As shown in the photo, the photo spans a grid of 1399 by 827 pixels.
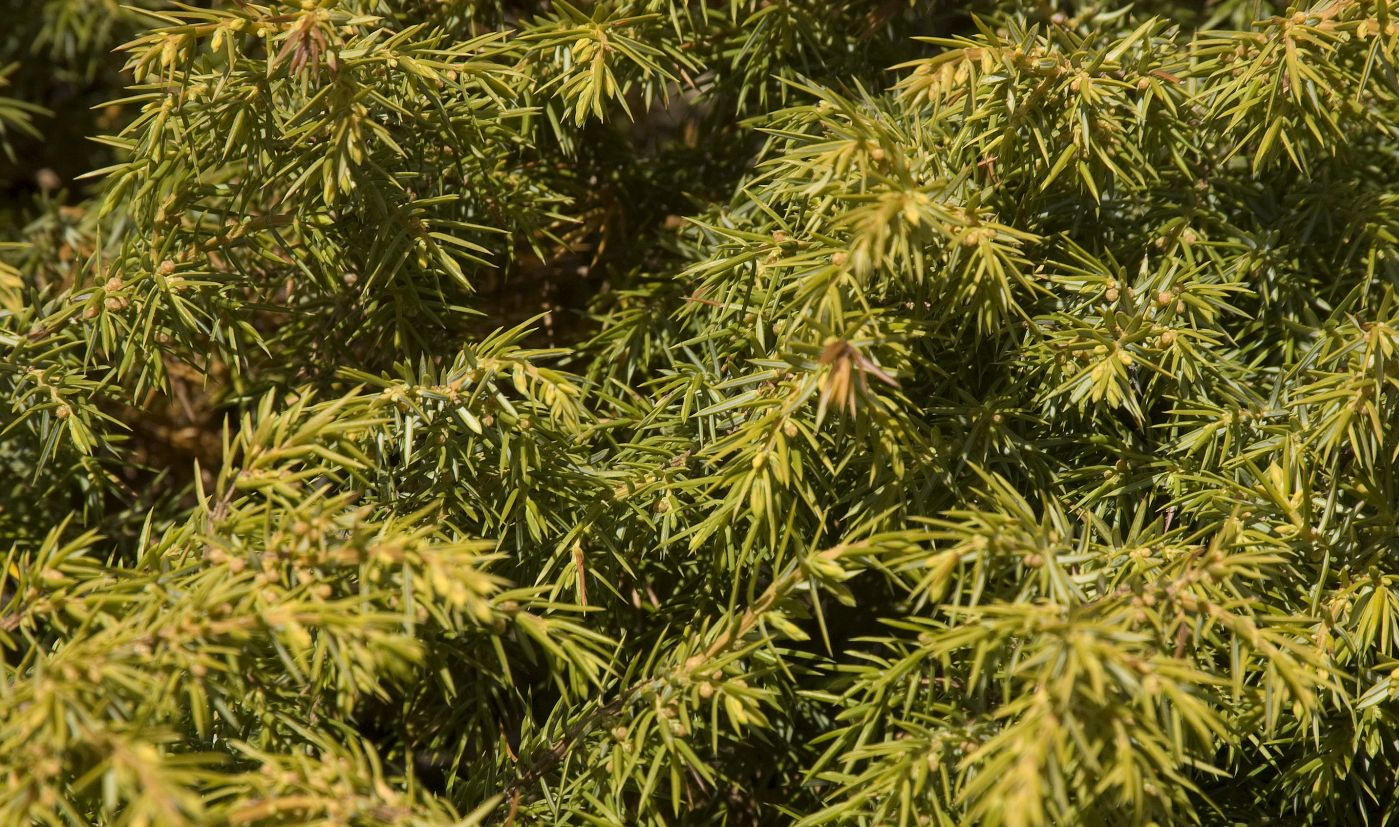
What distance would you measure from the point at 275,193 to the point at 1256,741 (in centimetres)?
111

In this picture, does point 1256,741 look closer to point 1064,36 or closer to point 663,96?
point 1064,36

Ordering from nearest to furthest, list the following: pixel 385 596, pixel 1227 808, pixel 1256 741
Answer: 1. pixel 385 596
2. pixel 1256 741
3. pixel 1227 808

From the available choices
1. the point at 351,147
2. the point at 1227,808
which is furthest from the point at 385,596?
the point at 1227,808

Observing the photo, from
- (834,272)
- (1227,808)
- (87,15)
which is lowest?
(1227,808)

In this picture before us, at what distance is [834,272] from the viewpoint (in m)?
0.78

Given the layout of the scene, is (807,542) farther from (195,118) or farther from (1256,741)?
(195,118)

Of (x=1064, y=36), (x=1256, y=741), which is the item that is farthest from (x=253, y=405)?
(x=1256, y=741)

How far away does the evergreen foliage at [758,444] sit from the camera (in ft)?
2.40

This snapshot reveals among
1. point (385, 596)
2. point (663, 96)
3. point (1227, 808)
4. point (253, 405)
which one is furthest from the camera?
point (253, 405)

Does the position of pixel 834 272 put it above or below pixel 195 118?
below

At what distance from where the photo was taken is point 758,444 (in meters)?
0.84

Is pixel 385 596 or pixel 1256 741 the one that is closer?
pixel 385 596

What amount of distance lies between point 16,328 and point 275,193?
0.97 feet

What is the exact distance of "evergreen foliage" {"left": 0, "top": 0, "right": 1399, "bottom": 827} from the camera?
730 millimetres
